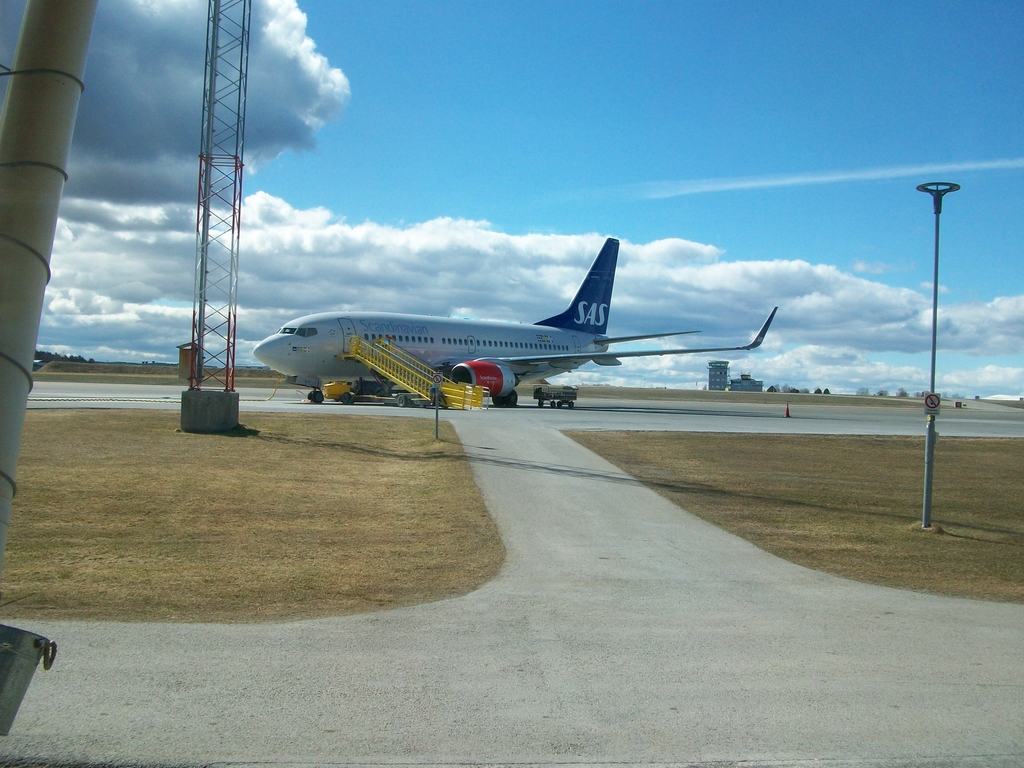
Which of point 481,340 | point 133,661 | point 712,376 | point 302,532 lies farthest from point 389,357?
point 712,376

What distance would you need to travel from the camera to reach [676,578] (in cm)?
823

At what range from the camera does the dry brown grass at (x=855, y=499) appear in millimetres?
9250

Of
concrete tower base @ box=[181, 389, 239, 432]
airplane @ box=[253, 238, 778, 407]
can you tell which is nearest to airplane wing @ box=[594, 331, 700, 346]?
airplane @ box=[253, 238, 778, 407]

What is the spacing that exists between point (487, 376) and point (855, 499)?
Result: 957 inches

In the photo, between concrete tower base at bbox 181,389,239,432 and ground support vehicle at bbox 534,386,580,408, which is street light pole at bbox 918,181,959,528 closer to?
concrete tower base at bbox 181,389,239,432

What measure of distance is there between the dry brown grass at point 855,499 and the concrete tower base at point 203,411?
9062 mm

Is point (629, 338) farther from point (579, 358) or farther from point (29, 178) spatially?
point (29, 178)

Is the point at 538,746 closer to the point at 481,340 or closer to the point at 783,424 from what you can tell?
the point at 783,424

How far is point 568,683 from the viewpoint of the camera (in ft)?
16.7

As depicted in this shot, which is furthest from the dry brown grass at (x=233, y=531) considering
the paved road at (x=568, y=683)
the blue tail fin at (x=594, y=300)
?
the blue tail fin at (x=594, y=300)

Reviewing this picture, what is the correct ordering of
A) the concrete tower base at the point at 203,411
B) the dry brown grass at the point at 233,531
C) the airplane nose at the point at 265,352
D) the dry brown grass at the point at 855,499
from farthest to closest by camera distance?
the airplane nose at the point at 265,352 < the concrete tower base at the point at 203,411 < the dry brown grass at the point at 855,499 < the dry brown grass at the point at 233,531

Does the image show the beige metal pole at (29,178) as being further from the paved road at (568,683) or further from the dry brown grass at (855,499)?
the dry brown grass at (855,499)

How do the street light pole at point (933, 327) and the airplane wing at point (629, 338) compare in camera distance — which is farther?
the airplane wing at point (629, 338)

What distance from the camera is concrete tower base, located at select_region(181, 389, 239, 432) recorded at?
20.1 meters
